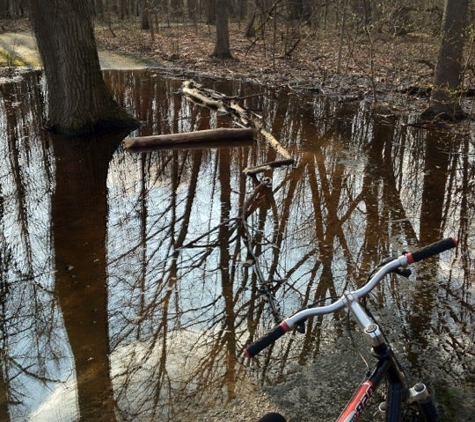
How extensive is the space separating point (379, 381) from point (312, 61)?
18879mm

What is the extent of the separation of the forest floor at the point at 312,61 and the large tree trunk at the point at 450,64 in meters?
0.88

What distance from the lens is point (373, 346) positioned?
2.37m

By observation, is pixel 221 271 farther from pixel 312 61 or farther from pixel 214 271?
pixel 312 61

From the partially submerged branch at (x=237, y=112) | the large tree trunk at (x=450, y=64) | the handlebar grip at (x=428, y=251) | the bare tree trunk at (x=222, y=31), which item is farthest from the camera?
the bare tree trunk at (x=222, y=31)

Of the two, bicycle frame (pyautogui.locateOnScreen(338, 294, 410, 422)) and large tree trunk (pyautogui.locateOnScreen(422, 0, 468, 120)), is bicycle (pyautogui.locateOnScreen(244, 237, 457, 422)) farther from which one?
large tree trunk (pyautogui.locateOnScreen(422, 0, 468, 120))

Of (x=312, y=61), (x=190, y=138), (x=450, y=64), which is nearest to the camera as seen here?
(x=190, y=138)

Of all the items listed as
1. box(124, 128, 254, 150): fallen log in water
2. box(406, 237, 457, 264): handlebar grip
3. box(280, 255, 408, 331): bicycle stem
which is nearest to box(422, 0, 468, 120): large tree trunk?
box(124, 128, 254, 150): fallen log in water

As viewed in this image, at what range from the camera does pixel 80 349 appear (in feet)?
14.6

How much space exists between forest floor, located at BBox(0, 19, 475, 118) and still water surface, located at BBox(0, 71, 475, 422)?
4534 mm

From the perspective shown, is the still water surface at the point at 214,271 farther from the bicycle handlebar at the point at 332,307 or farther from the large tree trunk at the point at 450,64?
the bicycle handlebar at the point at 332,307

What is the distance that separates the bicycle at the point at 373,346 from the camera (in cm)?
225

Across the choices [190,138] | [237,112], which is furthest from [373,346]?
[237,112]

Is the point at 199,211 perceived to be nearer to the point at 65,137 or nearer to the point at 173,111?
the point at 65,137

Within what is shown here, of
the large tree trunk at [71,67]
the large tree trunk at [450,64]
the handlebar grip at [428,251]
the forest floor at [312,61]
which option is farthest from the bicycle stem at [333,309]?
the forest floor at [312,61]
